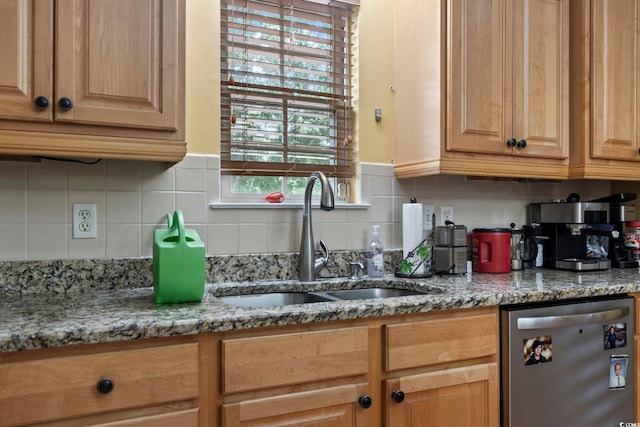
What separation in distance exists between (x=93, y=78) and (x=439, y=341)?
1.25m

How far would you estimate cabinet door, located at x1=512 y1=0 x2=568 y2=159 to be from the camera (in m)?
2.04

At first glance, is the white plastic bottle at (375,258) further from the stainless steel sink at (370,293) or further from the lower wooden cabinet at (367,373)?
the lower wooden cabinet at (367,373)

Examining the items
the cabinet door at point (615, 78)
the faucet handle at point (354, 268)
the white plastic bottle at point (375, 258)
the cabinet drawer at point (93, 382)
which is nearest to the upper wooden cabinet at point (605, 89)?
the cabinet door at point (615, 78)

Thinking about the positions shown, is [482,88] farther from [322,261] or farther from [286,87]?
[322,261]

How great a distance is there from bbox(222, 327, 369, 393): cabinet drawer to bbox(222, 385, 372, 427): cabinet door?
0.04 metres

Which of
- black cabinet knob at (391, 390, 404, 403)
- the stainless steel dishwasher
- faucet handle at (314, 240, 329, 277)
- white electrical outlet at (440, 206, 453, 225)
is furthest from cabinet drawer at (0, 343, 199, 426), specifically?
white electrical outlet at (440, 206, 453, 225)

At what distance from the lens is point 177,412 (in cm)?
118

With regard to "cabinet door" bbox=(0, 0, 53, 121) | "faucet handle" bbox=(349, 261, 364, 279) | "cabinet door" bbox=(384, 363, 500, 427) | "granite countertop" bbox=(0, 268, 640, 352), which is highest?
"cabinet door" bbox=(0, 0, 53, 121)

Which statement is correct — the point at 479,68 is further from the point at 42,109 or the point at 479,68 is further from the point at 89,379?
the point at 89,379

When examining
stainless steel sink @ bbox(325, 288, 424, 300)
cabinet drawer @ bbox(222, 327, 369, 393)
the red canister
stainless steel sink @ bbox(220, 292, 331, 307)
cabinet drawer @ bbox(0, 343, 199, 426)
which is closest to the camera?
cabinet drawer @ bbox(0, 343, 199, 426)

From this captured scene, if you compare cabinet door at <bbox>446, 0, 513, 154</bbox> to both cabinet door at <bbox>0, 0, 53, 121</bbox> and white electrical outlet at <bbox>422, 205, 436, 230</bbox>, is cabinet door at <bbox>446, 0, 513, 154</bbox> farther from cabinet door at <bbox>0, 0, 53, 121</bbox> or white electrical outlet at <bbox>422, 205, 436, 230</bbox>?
cabinet door at <bbox>0, 0, 53, 121</bbox>

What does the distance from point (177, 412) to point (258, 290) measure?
0.66 metres

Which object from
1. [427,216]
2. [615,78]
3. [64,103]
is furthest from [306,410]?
[615,78]

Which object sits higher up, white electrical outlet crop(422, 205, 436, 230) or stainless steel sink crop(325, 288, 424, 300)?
white electrical outlet crop(422, 205, 436, 230)
